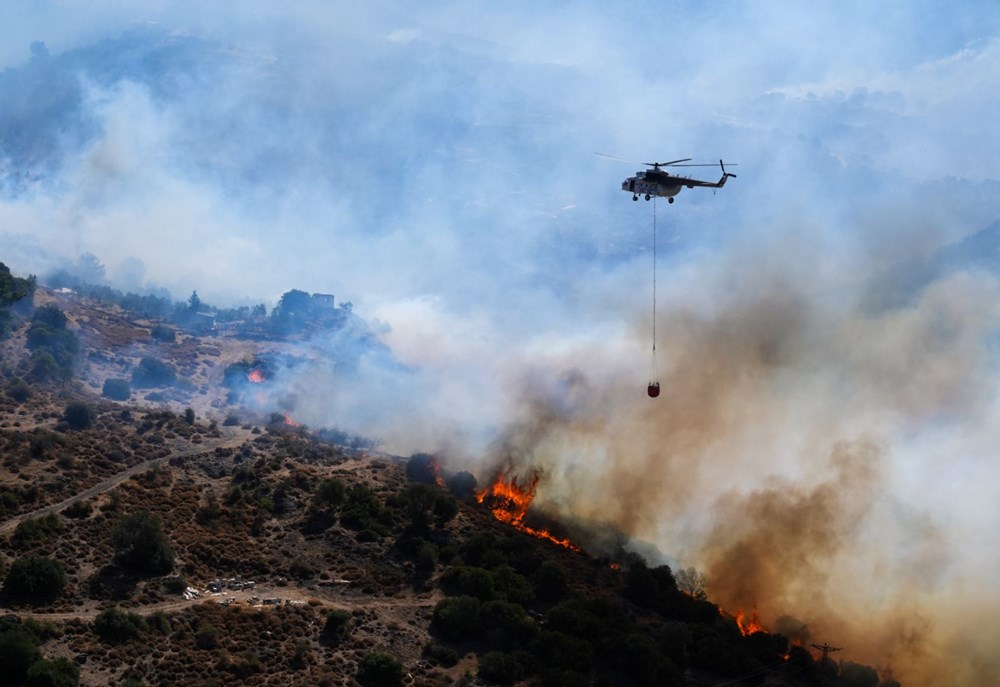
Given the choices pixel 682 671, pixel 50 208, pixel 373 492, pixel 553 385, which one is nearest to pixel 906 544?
pixel 682 671

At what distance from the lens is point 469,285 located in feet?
625

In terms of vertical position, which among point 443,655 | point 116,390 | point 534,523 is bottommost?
point 443,655

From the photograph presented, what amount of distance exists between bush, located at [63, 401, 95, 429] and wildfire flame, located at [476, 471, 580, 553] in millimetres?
38131

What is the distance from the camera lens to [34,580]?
61.6m

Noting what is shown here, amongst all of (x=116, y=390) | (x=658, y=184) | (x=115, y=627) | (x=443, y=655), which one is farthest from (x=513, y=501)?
(x=116, y=390)

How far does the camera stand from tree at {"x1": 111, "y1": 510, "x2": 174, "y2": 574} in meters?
68.5

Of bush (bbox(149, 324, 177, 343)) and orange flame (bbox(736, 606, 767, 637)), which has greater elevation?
bush (bbox(149, 324, 177, 343))

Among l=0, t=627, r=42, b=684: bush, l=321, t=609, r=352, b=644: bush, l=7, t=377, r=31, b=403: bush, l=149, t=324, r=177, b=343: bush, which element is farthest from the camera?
l=149, t=324, r=177, b=343: bush

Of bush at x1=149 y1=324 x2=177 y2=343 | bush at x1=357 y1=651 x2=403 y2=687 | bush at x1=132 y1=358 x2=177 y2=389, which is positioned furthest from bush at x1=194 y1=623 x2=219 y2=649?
bush at x1=149 y1=324 x2=177 y2=343

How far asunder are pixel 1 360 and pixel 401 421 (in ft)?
151

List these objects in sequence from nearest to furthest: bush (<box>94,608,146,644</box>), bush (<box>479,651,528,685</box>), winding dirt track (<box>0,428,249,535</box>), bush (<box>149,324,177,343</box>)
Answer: bush (<box>94,608,146,644</box>), bush (<box>479,651,528,685</box>), winding dirt track (<box>0,428,249,535</box>), bush (<box>149,324,177,343</box>)

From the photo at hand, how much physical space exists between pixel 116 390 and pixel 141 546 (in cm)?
5231

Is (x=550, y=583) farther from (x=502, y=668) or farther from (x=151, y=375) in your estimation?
(x=151, y=375)

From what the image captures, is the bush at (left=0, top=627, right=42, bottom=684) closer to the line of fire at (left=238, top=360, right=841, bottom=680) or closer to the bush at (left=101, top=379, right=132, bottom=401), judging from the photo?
the line of fire at (left=238, top=360, right=841, bottom=680)
